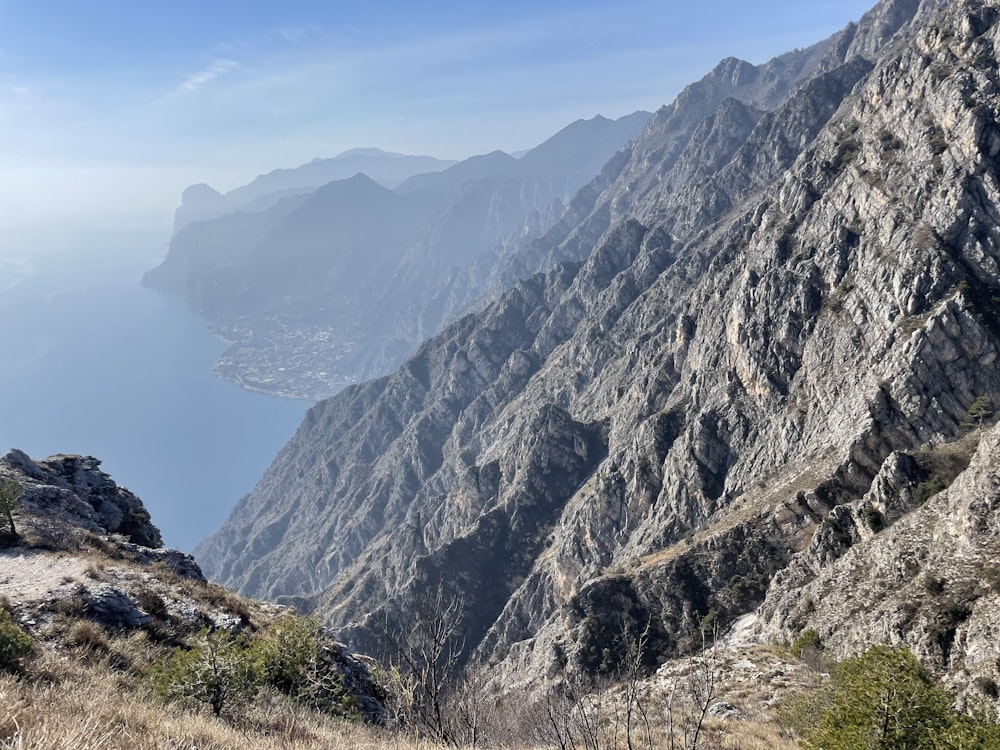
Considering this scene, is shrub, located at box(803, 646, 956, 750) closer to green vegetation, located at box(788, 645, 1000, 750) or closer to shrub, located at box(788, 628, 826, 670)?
green vegetation, located at box(788, 645, 1000, 750)

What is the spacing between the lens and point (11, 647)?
14938 millimetres

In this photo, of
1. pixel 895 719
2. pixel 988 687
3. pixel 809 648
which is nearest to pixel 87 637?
pixel 895 719

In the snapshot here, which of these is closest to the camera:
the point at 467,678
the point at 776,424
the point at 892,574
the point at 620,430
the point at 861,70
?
the point at 467,678

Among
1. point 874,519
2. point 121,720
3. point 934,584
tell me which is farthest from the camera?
point 874,519

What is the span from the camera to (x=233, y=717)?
1535cm

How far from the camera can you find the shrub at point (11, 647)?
14836 mm

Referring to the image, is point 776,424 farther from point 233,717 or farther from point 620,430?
point 233,717

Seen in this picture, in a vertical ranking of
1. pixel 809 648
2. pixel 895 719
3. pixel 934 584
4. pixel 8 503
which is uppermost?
pixel 8 503

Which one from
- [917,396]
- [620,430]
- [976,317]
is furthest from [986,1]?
[620,430]

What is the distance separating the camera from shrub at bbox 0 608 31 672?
1484 centimetres

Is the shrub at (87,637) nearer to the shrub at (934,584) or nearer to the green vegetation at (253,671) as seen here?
the green vegetation at (253,671)

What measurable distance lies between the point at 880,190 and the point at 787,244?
17586 mm

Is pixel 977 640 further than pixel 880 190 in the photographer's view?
No

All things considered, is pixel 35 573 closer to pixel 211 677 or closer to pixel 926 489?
pixel 211 677
